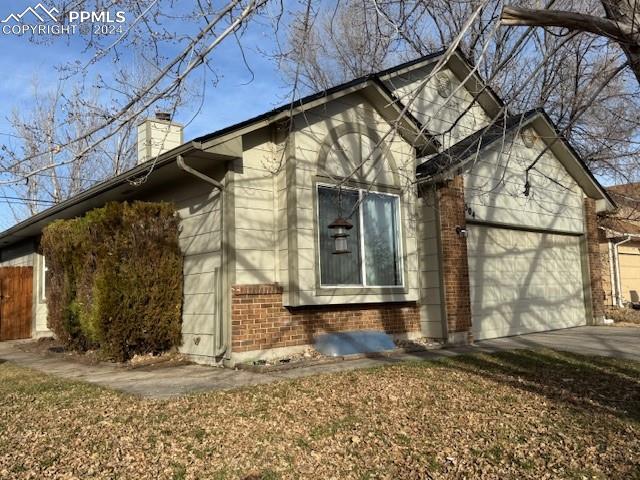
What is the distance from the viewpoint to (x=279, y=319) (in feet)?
27.5

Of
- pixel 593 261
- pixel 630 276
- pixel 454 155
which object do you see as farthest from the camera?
pixel 630 276

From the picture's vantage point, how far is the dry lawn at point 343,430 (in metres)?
3.98

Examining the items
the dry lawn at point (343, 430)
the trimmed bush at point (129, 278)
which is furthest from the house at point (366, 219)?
the dry lawn at point (343, 430)

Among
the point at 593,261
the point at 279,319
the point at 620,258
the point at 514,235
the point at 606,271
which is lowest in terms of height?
the point at 279,319

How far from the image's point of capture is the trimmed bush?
28.0 ft

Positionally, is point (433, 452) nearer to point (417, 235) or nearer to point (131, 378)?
point (131, 378)

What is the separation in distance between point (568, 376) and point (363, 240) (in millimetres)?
3869

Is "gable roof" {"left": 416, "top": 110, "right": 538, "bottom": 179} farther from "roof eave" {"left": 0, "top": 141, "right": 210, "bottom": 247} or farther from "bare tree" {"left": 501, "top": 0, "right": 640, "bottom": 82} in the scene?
"bare tree" {"left": 501, "top": 0, "right": 640, "bottom": 82}

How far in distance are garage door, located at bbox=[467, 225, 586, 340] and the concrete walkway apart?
0.50 m

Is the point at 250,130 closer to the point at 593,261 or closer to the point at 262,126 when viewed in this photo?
the point at 262,126

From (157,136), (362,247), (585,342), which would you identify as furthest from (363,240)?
(157,136)

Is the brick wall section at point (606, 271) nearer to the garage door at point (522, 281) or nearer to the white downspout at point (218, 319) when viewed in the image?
the garage door at point (522, 281)

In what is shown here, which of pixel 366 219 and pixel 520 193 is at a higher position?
pixel 520 193

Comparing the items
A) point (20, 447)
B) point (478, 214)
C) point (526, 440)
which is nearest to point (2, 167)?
point (20, 447)
